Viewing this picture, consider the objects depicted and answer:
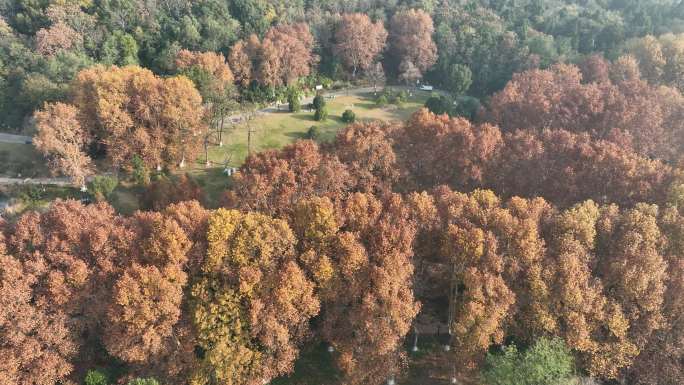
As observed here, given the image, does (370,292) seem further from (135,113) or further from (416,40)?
(416,40)

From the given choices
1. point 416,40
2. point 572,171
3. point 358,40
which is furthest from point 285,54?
point 572,171

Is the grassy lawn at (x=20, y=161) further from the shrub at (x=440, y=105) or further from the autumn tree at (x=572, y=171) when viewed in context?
the shrub at (x=440, y=105)

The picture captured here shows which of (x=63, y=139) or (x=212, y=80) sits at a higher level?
(x=212, y=80)

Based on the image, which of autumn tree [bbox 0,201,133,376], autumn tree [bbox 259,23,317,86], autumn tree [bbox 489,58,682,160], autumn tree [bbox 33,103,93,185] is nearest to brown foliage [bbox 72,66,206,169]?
autumn tree [bbox 33,103,93,185]

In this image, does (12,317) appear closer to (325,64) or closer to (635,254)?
(635,254)

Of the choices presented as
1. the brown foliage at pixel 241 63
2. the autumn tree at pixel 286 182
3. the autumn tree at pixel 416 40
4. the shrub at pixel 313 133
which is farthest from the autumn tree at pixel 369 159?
the autumn tree at pixel 416 40

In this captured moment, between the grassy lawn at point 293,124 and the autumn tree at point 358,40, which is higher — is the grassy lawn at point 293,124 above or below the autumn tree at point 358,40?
below
